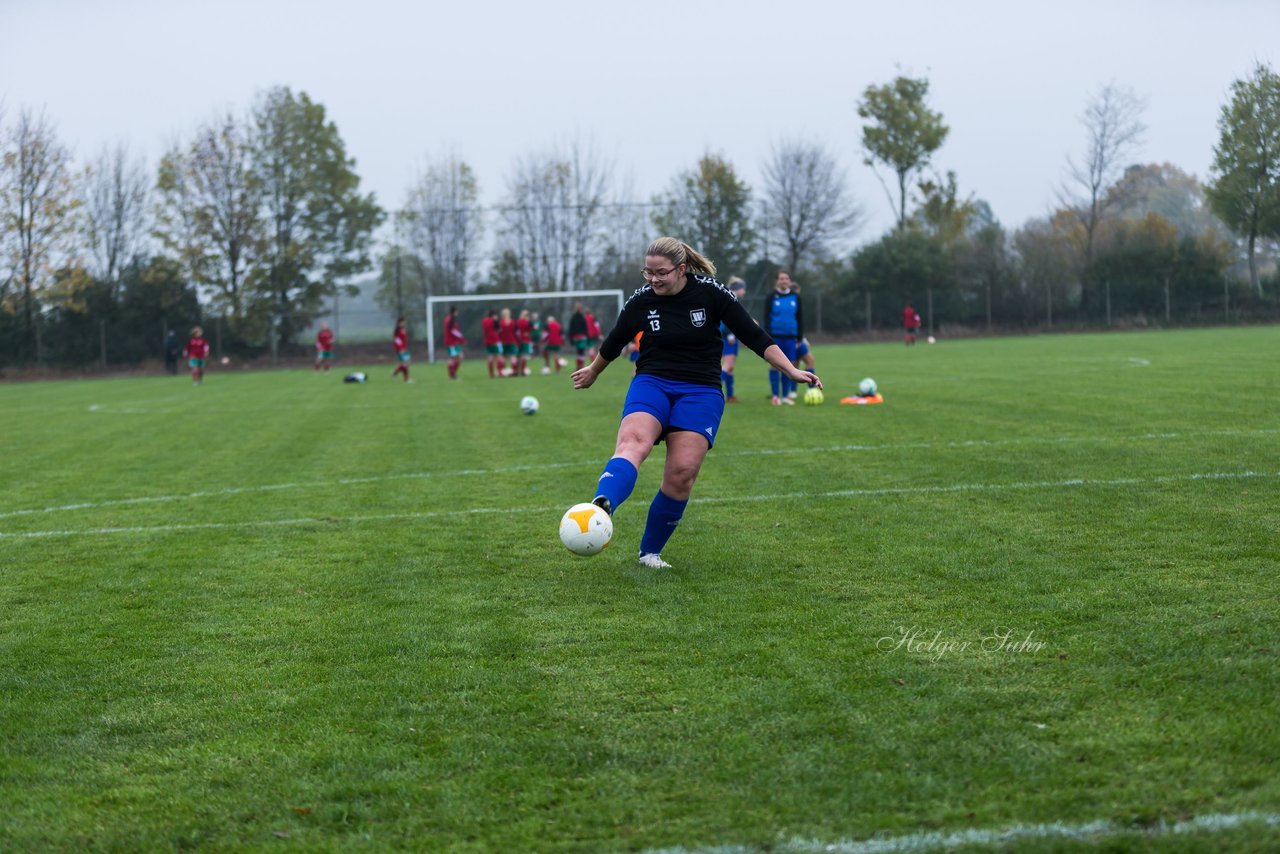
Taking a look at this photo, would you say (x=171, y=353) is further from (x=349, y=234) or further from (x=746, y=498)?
(x=746, y=498)

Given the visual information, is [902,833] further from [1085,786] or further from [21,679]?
[21,679]

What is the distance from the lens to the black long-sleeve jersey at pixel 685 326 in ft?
22.4

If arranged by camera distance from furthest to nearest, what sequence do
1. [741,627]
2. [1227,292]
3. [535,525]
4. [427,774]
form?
[1227,292] → [535,525] → [741,627] → [427,774]

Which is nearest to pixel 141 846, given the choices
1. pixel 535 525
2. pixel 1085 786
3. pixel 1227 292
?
pixel 1085 786

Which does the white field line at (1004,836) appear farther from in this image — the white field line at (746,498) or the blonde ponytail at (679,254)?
the white field line at (746,498)

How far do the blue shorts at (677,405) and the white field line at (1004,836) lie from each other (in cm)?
378

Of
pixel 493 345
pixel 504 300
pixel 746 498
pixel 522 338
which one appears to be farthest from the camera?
pixel 504 300

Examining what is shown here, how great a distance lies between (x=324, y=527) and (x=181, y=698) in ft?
13.1

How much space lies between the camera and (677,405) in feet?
22.3

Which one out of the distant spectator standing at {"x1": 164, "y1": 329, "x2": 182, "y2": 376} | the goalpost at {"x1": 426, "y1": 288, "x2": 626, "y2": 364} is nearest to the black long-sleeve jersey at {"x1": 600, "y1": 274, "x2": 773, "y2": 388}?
the goalpost at {"x1": 426, "y1": 288, "x2": 626, "y2": 364}

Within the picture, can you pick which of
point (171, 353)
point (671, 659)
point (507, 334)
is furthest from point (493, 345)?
point (671, 659)

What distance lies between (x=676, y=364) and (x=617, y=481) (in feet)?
2.97

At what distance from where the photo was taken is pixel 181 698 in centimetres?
456

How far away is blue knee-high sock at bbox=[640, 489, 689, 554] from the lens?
671 cm
